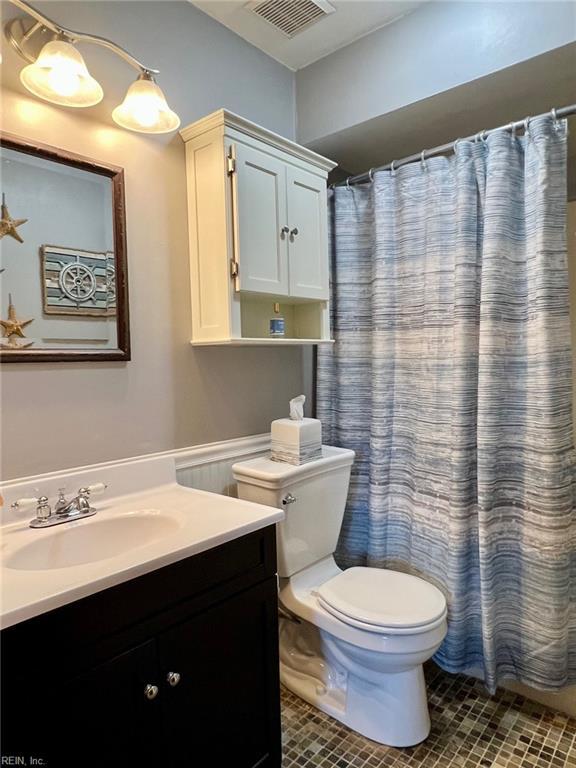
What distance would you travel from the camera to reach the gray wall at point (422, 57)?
4.91 feet

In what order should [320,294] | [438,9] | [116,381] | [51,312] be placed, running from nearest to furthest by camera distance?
[51,312] < [116,381] < [438,9] < [320,294]

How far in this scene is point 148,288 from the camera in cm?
158

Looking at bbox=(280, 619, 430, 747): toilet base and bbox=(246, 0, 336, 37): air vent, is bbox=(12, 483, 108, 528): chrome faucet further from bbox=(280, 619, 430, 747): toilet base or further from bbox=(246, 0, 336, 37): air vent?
bbox=(246, 0, 336, 37): air vent

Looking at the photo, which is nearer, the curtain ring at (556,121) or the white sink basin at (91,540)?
the white sink basin at (91,540)

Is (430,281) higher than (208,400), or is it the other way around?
(430,281)

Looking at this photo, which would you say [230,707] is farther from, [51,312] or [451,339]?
[451,339]

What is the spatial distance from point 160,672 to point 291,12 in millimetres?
2109

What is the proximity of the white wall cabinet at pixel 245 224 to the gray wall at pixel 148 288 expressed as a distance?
0.25 feet

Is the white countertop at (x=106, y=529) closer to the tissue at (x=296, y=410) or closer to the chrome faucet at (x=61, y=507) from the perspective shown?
the chrome faucet at (x=61, y=507)

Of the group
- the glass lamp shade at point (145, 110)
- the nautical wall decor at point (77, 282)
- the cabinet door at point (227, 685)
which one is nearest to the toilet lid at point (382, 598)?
the cabinet door at point (227, 685)

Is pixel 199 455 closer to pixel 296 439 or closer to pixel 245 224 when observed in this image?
pixel 296 439

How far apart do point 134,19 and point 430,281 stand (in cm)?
133

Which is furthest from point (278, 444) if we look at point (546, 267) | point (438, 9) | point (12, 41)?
point (438, 9)

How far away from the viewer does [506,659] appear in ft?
5.73
